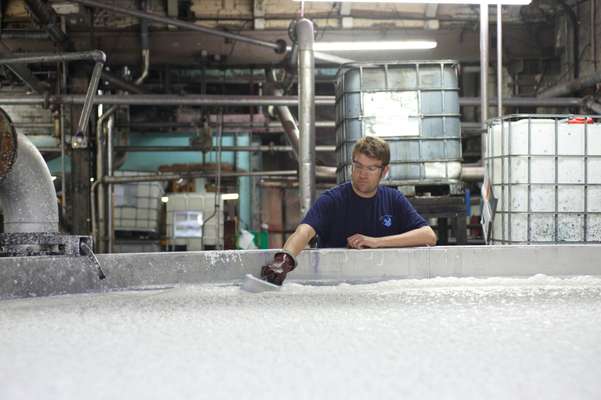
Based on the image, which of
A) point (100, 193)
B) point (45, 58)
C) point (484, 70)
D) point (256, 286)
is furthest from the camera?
point (100, 193)

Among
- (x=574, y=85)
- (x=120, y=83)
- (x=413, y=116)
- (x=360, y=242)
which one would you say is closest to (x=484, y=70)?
(x=413, y=116)

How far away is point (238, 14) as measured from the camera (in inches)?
296

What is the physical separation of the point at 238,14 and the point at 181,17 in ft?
2.38

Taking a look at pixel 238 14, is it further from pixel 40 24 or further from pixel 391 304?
pixel 391 304

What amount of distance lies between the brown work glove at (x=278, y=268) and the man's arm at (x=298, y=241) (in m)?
0.03

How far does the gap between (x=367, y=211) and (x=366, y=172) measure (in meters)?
0.19

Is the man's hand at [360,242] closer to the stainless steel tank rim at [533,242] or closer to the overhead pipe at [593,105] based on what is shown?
the stainless steel tank rim at [533,242]

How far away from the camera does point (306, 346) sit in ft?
4.08

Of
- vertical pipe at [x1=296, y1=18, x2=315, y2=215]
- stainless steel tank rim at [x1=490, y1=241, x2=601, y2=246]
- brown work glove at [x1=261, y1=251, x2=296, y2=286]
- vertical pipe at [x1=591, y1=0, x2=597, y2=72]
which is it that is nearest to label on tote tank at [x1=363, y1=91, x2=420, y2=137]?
vertical pipe at [x1=296, y1=18, x2=315, y2=215]

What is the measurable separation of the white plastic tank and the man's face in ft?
4.17

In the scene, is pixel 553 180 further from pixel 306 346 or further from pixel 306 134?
pixel 306 346

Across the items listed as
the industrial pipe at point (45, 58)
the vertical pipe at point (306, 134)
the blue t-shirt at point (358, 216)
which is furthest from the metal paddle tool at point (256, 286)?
the industrial pipe at point (45, 58)

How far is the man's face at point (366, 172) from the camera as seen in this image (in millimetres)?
2611

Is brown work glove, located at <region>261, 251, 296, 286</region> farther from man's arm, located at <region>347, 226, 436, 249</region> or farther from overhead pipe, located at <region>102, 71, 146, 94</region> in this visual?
overhead pipe, located at <region>102, 71, 146, 94</region>
